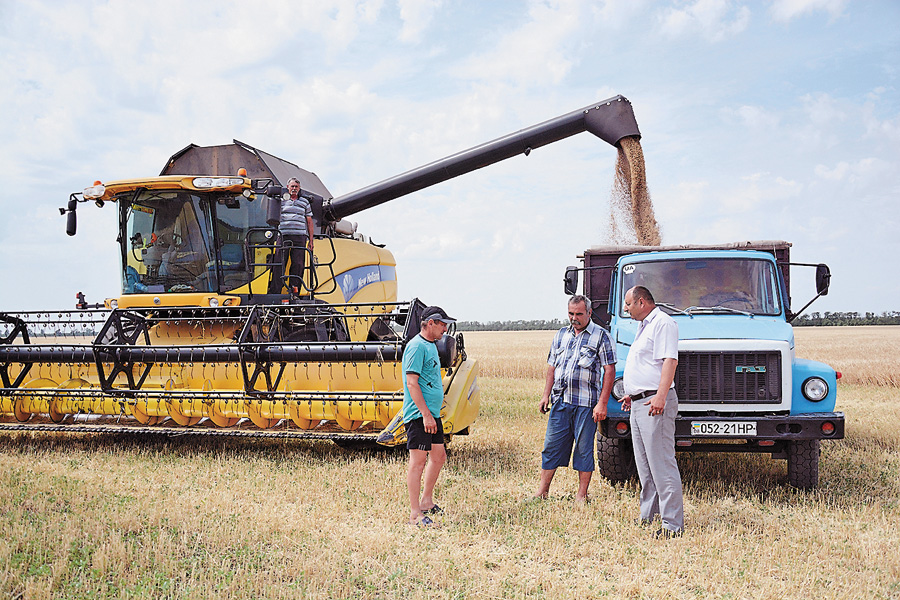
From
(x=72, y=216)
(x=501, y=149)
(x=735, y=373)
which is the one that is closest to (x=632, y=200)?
(x=501, y=149)

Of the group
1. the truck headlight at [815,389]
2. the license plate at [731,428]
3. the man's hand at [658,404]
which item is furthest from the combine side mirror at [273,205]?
the truck headlight at [815,389]

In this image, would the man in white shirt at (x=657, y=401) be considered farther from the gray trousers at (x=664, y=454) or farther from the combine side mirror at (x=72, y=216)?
the combine side mirror at (x=72, y=216)

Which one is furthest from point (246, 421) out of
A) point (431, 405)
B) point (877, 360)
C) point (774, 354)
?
point (877, 360)

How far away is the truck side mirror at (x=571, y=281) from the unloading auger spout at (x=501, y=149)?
4036 mm

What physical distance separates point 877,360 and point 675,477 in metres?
18.7

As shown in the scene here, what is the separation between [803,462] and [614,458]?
1532 millimetres

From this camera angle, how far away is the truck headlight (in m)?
5.80

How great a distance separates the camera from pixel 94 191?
852 centimetres

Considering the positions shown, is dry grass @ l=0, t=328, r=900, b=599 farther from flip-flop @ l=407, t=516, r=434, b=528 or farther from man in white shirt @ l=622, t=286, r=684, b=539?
man in white shirt @ l=622, t=286, r=684, b=539

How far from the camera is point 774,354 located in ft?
19.0

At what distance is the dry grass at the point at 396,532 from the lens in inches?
155

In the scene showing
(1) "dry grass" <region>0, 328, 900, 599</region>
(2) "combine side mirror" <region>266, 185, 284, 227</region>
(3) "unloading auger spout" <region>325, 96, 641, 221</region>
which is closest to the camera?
(1) "dry grass" <region>0, 328, 900, 599</region>

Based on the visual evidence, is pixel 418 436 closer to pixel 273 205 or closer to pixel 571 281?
pixel 571 281

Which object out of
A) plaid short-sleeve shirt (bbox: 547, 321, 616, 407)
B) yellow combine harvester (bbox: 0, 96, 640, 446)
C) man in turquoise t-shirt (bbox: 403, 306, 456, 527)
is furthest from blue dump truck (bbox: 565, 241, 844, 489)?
yellow combine harvester (bbox: 0, 96, 640, 446)
